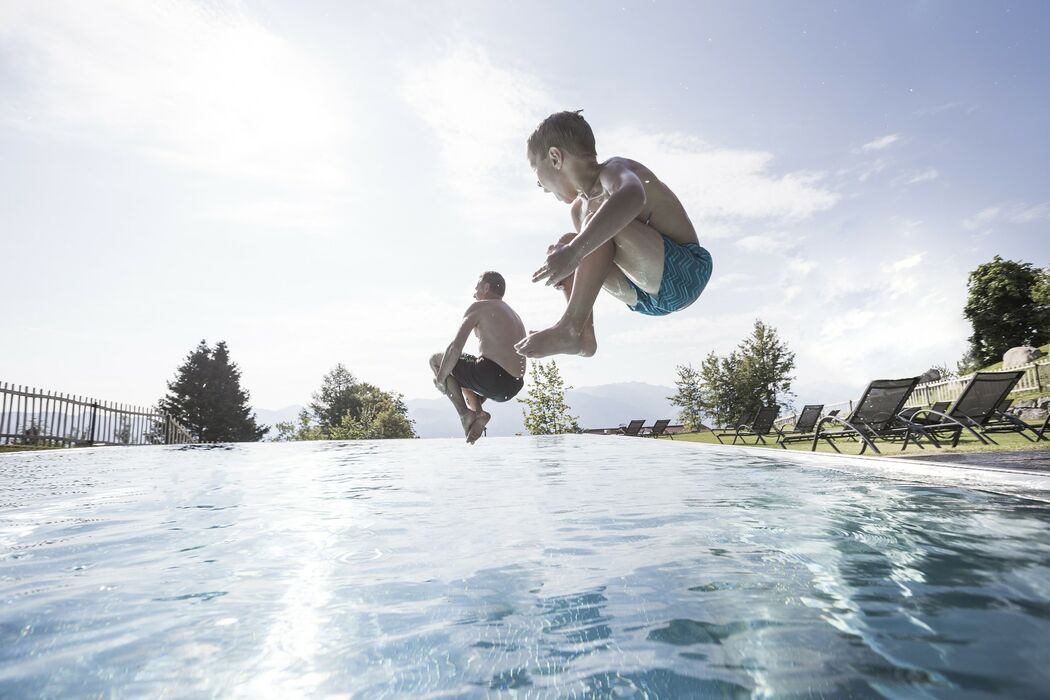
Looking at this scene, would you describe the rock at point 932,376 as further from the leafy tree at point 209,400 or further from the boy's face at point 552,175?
the leafy tree at point 209,400

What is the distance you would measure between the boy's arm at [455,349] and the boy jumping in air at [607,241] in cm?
143

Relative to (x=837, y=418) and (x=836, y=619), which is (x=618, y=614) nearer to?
(x=836, y=619)

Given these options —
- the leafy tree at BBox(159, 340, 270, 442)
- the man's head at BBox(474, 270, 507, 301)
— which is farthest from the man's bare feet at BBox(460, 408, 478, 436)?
the leafy tree at BBox(159, 340, 270, 442)

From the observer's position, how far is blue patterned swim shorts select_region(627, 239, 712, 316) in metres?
2.79

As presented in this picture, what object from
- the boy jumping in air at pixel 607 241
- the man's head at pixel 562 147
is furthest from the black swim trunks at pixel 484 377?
the man's head at pixel 562 147

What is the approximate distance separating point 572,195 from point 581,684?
2381 millimetres

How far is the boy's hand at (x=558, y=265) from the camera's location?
227cm

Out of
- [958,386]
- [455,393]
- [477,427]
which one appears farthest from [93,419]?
[958,386]

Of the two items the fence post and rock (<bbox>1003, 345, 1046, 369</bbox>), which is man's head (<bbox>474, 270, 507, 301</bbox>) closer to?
the fence post

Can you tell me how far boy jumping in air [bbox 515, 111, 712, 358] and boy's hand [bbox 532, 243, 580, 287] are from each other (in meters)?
0.12

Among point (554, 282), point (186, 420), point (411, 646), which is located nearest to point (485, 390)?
point (554, 282)

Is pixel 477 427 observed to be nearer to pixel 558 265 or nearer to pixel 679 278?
pixel 679 278

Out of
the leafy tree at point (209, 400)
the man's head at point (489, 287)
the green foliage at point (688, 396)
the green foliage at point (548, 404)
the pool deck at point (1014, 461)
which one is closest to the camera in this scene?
the pool deck at point (1014, 461)

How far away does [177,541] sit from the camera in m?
2.61
